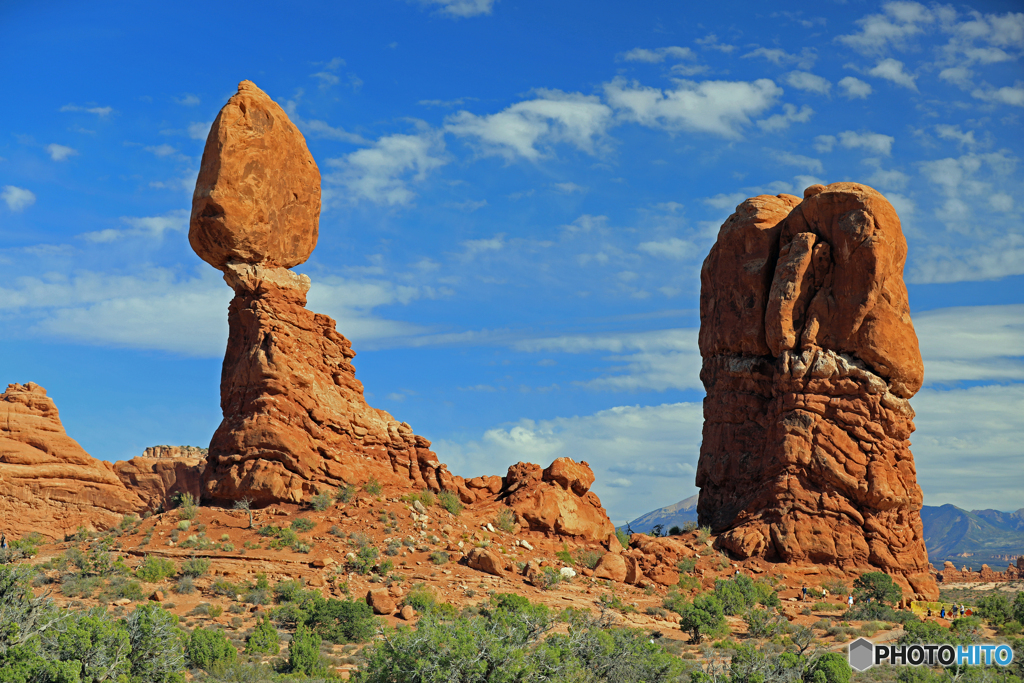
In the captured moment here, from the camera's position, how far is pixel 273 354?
93.8 feet

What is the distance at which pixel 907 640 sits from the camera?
995 inches

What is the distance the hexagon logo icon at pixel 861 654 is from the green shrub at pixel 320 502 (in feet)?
47.8

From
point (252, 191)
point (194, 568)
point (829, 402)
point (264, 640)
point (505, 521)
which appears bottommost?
point (264, 640)

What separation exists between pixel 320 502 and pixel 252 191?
965cm

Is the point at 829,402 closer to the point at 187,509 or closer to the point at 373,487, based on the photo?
the point at 373,487

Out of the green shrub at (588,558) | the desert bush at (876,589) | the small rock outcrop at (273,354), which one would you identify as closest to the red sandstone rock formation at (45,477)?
the small rock outcrop at (273,354)

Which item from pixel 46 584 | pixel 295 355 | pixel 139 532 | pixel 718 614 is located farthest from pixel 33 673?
pixel 718 614

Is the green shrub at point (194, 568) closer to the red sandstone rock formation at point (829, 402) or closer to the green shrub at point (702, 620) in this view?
the green shrub at point (702, 620)

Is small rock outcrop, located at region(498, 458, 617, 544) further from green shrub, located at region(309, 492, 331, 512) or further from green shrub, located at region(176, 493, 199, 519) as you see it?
green shrub, located at region(176, 493, 199, 519)

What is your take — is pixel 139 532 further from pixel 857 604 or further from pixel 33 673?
pixel 857 604

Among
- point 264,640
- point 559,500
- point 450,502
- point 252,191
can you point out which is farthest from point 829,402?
point 264,640

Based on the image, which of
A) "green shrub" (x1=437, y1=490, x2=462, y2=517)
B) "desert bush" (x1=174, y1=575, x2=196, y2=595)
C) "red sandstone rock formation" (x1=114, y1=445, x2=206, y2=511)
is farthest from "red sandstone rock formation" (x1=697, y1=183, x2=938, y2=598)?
"red sandstone rock formation" (x1=114, y1=445, x2=206, y2=511)

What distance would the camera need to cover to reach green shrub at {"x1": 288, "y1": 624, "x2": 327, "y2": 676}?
63.3 feet

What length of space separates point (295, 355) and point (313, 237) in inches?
179
